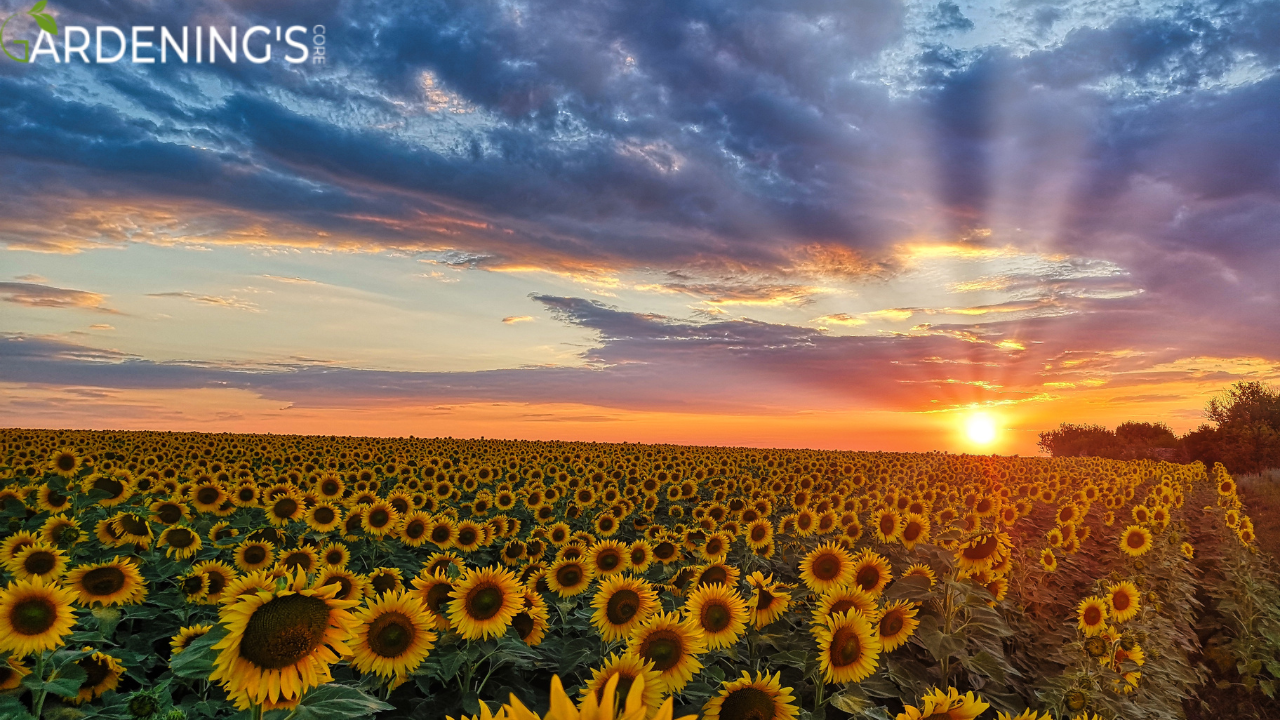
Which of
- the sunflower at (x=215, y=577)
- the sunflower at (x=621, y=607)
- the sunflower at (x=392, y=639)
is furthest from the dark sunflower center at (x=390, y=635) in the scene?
the sunflower at (x=215, y=577)

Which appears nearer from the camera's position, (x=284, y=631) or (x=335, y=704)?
(x=335, y=704)

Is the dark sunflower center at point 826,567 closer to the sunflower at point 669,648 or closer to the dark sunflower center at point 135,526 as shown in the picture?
the sunflower at point 669,648

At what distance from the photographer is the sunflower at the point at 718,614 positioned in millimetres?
4953

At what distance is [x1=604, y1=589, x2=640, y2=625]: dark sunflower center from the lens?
532 centimetres

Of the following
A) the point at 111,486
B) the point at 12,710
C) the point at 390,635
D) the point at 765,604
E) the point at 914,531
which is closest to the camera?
the point at 12,710

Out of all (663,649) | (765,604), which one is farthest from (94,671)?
(765,604)

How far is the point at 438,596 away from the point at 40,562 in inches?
175

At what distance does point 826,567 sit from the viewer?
22.0ft

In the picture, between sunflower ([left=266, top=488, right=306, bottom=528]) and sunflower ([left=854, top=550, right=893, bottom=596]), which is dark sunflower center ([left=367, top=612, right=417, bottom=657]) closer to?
sunflower ([left=854, top=550, right=893, bottom=596])

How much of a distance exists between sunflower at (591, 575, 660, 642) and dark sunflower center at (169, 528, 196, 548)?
4.95m

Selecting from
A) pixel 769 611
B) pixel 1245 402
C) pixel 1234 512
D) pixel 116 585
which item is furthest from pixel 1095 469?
pixel 1245 402

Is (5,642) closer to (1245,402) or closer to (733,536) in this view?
(733,536)

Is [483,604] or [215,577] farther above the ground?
[483,604]

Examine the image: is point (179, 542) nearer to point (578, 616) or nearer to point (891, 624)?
point (578, 616)
